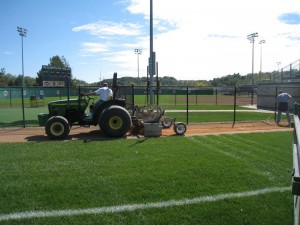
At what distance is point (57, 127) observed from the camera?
408 inches

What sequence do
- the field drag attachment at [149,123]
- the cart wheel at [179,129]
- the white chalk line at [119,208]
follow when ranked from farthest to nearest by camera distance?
the cart wheel at [179,129], the field drag attachment at [149,123], the white chalk line at [119,208]

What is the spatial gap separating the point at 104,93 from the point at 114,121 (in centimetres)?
107

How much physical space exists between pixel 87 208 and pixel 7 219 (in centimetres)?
107

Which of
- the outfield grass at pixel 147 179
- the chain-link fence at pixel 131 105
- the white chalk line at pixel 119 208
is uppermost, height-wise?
the chain-link fence at pixel 131 105

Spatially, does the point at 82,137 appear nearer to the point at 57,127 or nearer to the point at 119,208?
the point at 57,127

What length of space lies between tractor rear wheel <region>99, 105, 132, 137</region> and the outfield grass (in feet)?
3.57

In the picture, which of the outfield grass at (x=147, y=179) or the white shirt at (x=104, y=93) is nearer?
the outfield grass at (x=147, y=179)

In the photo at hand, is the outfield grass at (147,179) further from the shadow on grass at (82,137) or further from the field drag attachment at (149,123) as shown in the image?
the field drag attachment at (149,123)

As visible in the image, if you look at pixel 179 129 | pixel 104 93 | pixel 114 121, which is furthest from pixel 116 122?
pixel 179 129

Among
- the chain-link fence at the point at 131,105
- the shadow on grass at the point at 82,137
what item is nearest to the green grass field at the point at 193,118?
the chain-link fence at the point at 131,105

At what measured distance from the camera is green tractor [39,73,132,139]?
10.3m

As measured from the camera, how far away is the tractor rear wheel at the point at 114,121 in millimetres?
10516

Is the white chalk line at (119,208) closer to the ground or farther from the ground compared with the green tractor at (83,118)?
closer to the ground

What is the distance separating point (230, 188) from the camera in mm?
5555
